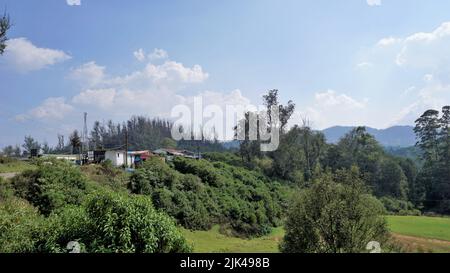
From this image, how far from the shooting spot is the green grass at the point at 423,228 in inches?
1330

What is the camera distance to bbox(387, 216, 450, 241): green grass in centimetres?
3378

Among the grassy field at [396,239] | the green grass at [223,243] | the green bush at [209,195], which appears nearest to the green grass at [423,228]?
the grassy field at [396,239]

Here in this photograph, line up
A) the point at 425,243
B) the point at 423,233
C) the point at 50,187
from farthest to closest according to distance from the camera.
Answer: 1. the point at 423,233
2. the point at 425,243
3. the point at 50,187

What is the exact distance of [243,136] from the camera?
240 ft

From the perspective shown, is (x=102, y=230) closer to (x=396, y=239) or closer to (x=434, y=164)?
(x=396, y=239)

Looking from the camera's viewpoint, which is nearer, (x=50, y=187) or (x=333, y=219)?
(x=333, y=219)

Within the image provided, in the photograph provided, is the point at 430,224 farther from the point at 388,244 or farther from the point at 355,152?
the point at 355,152

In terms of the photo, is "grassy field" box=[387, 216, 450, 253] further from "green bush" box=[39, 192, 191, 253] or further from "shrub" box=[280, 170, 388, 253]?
"green bush" box=[39, 192, 191, 253]

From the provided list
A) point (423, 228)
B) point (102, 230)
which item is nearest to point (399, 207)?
point (423, 228)

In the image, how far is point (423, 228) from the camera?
37469 millimetres

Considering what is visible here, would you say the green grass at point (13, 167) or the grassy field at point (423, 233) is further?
the green grass at point (13, 167)

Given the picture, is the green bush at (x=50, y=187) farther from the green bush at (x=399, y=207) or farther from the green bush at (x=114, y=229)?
the green bush at (x=399, y=207)

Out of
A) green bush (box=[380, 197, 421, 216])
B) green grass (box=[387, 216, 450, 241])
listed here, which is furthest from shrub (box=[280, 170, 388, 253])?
green bush (box=[380, 197, 421, 216])
